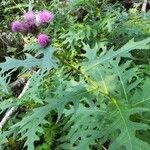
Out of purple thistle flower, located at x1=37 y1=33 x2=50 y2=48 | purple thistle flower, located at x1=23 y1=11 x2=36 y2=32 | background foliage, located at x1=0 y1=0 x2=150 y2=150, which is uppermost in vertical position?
purple thistle flower, located at x1=23 y1=11 x2=36 y2=32

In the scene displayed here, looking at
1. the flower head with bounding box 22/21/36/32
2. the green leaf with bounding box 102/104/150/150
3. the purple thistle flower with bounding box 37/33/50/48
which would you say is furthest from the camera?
the flower head with bounding box 22/21/36/32

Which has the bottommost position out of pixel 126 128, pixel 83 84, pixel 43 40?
pixel 126 128

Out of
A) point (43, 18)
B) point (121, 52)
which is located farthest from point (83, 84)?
point (43, 18)

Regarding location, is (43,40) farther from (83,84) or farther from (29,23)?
(83,84)

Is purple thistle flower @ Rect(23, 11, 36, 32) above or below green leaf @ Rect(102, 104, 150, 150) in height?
above

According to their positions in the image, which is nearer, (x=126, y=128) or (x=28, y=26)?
(x=126, y=128)

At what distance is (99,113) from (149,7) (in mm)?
3258

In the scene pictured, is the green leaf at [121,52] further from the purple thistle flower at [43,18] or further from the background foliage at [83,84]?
the purple thistle flower at [43,18]

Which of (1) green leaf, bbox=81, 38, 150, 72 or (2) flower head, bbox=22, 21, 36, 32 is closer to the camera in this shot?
(1) green leaf, bbox=81, 38, 150, 72

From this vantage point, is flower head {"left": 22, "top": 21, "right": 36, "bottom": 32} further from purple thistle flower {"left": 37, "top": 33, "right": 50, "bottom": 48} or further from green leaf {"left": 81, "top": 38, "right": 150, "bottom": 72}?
green leaf {"left": 81, "top": 38, "right": 150, "bottom": 72}

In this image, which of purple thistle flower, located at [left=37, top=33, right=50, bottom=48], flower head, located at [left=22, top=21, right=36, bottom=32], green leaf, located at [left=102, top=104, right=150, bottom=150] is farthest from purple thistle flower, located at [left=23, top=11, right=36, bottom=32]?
Result: green leaf, located at [left=102, top=104, right=150, bottom=150]

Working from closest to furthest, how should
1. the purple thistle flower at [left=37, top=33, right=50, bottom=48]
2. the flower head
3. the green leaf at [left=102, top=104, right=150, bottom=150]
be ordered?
the green leaf at [left=102, top=104, right=150, bottom=150] < the purple thistle flower at [left=37, top=33, right=50, bottom=48] < the flower head

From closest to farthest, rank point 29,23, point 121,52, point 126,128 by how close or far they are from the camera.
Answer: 1. point 126,128
2. point 121,52
3. point 29,23

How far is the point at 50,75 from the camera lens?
13.7 feet
